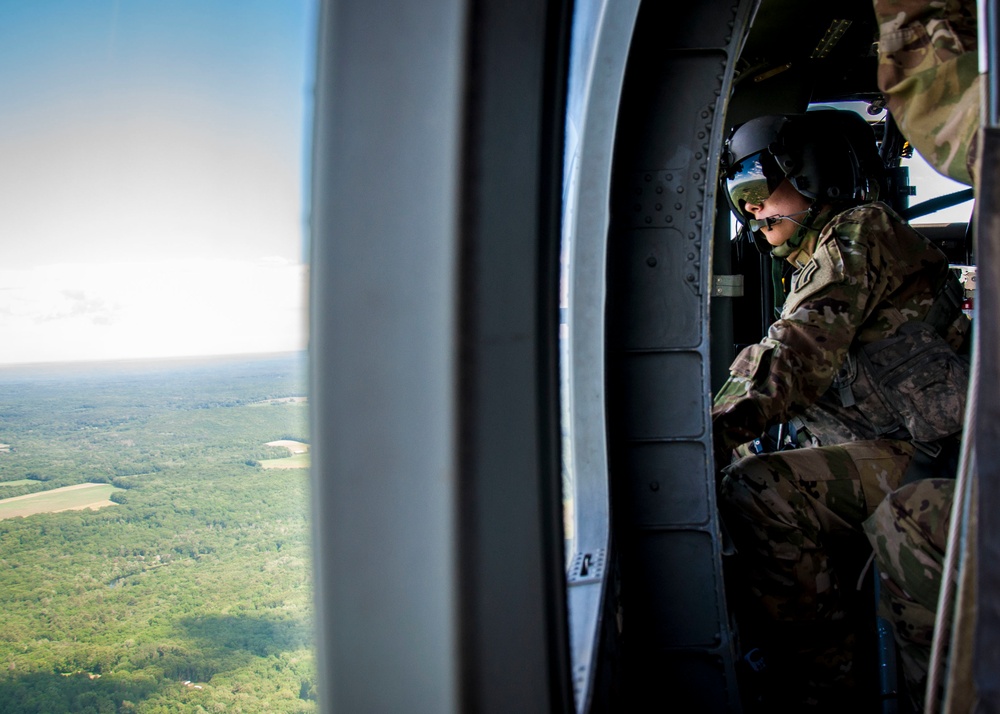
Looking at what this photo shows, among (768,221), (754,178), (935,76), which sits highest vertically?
(754,178)

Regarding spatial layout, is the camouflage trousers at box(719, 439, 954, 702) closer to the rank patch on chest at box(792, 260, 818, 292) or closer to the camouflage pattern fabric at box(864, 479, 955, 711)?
the camouflage pattern fabric at box(864, 479, 955, 711)

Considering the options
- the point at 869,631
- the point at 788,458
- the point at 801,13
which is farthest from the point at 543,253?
the point at 801,13

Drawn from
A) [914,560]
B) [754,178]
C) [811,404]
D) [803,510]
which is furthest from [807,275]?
[914,560]

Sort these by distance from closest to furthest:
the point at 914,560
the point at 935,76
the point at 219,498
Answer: the point at 935,76
the point at 914,560
the point at 219,498

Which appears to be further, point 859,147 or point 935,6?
point 859,147

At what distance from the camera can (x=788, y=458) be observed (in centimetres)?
221

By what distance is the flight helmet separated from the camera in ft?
8.16

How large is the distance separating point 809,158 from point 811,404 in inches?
37.6

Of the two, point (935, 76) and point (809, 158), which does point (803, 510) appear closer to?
point (809, 158)

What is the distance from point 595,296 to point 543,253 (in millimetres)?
975

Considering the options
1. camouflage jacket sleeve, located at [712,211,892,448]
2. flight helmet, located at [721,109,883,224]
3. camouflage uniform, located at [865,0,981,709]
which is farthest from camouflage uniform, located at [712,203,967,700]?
camouflage uniform, located at [865,0,981,709]

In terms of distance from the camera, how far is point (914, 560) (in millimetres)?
1635

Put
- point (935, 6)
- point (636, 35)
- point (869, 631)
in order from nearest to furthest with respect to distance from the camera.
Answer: point (935, 6) < point (636, 35) < point (869, 631)

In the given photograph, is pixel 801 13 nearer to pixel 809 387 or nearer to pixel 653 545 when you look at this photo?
pixel 809 387
